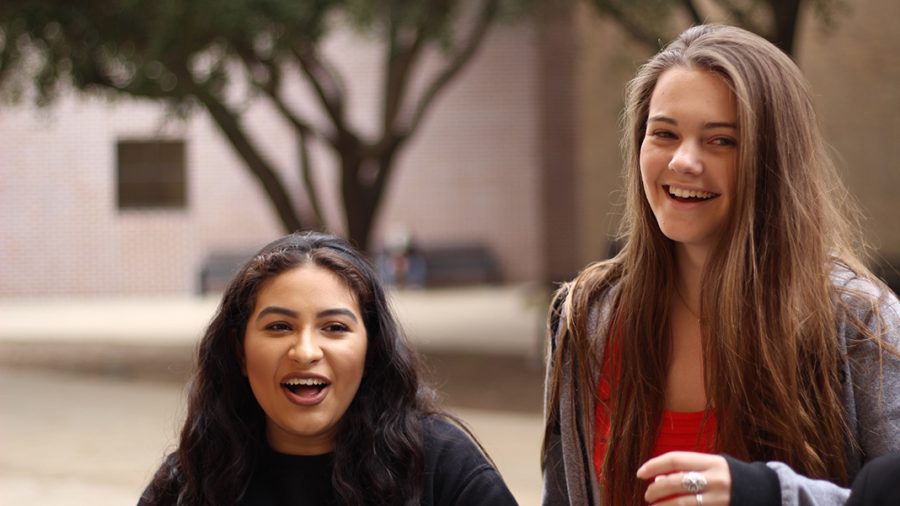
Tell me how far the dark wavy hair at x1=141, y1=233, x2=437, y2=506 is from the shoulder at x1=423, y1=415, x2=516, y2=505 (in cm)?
3

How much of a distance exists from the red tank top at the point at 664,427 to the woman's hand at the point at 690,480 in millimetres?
360

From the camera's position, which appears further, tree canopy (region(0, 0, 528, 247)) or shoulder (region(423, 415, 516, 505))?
tree canopy (region(0, 0, 528, 247))

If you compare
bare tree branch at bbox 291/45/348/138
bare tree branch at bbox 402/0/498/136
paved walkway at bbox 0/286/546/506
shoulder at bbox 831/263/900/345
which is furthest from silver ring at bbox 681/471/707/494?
bare tree branch at bbox 402/0/498/136

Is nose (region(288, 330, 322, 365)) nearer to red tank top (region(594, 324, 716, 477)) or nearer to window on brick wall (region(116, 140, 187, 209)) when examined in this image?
red tank top (region(594, 324, 716, 477))

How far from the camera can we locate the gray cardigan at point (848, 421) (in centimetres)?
182

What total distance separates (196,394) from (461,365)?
9.53m

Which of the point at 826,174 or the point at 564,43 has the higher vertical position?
the point at 564,43

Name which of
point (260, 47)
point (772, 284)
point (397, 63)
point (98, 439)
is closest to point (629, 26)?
point (397, 63)

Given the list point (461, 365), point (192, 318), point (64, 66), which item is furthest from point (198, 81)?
point (192, 318)

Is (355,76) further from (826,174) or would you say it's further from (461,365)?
(826,174)

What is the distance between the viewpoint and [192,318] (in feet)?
60.7

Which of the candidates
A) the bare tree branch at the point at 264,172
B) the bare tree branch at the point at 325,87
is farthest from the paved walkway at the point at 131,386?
A: the bare tree branch at the point at 325,87

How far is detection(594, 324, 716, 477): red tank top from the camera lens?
7.10 feet

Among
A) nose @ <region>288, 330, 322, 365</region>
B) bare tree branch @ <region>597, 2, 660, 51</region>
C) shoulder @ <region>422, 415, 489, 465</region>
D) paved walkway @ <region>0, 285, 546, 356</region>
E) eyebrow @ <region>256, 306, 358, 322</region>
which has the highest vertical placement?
bare tree branch @ <region>597, 2, 660, 51</region>
